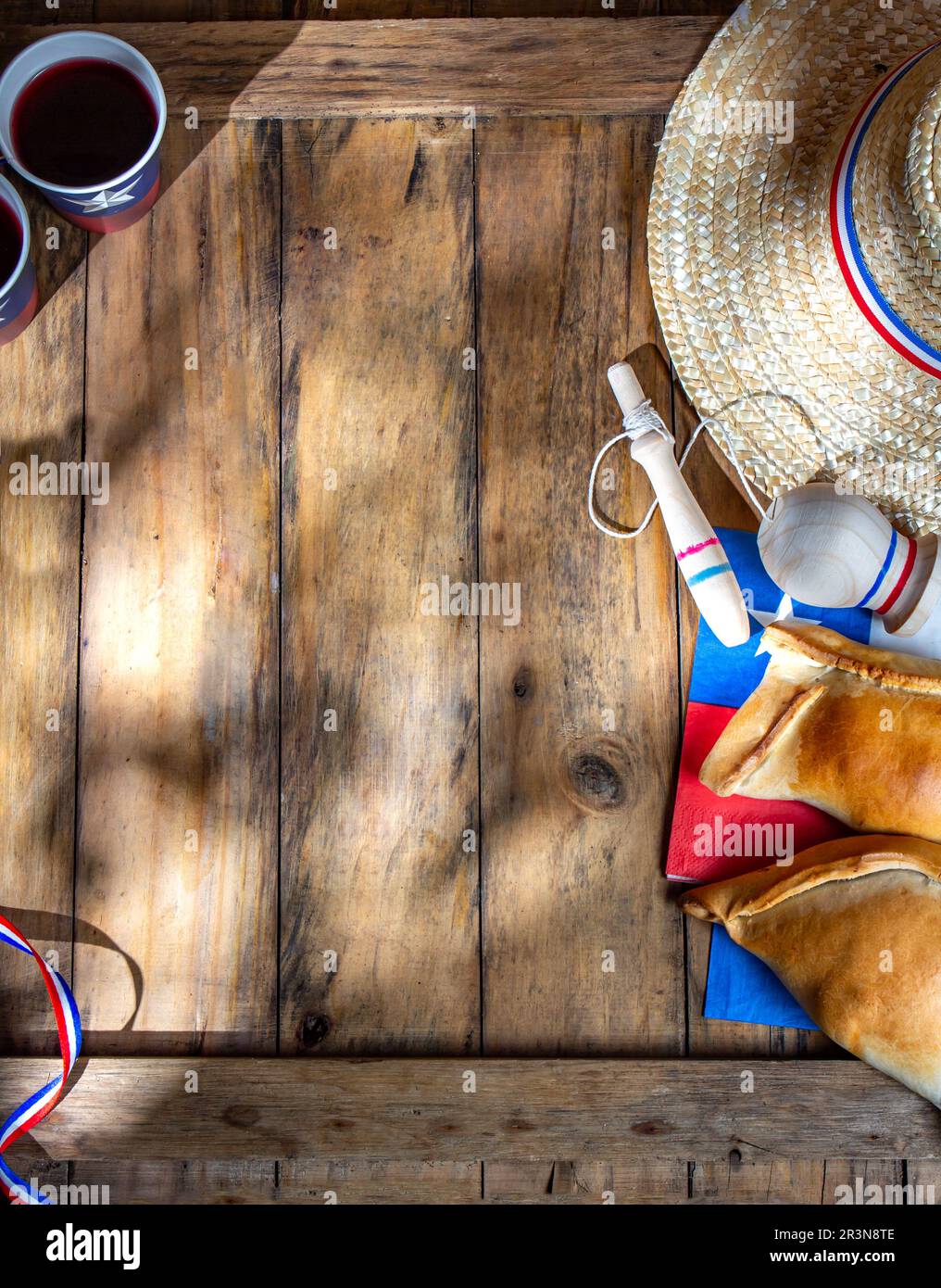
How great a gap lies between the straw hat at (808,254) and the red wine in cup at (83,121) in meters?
0.55

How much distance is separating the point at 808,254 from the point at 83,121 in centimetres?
74

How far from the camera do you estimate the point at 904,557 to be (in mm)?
939

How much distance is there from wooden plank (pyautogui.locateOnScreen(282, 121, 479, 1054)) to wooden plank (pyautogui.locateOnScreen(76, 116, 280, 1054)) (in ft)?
0.11

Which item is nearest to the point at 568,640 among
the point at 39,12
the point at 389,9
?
the point at 389,9

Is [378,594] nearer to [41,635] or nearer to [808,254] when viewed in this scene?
[41,635]

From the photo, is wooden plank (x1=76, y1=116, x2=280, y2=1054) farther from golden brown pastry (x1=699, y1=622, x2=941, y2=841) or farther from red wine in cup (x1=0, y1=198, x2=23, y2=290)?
golden brown pastry (x1=699, y1=622, x2=941, y2=841)

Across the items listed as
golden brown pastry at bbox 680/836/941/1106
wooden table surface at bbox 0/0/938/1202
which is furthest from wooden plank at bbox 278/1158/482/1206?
golden brown pastry at bbox 680/836/941/1106

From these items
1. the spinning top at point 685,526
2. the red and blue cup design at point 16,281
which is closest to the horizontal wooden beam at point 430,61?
the red and blue cup design at point 16,281

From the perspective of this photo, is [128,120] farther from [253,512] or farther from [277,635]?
[277,635]

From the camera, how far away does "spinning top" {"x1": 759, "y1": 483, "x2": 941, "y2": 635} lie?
90 cm

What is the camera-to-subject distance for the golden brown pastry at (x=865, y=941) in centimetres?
89

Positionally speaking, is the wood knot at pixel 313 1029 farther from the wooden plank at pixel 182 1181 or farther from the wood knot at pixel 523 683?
the wood knot at pixel 523 683

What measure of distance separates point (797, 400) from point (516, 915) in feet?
2.03

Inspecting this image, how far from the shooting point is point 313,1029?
1.02 metres
